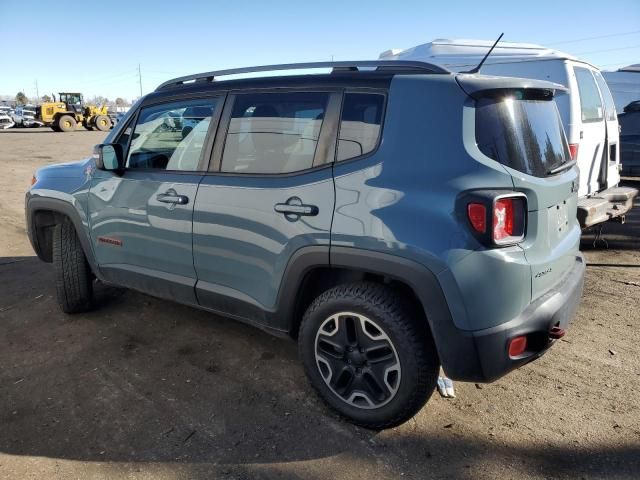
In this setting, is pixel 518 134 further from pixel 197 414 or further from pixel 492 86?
pixel 197 414

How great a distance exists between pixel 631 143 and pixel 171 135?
9224mm

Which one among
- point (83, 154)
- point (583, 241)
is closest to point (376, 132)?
point (583, 241)

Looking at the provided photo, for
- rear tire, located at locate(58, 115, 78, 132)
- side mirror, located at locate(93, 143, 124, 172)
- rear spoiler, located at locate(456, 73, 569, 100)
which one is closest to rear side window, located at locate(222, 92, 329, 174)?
rear spoiler, located at locate(456, 73, 569, 100)

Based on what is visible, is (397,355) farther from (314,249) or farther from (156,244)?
(156,244)

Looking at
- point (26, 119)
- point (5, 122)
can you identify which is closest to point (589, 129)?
point (5, 122)

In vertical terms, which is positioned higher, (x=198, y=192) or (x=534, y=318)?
(x=198, y=192)

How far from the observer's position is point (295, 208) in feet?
8.61

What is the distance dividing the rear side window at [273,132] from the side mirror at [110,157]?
0.97 meters

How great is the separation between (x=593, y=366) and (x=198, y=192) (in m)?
2.76

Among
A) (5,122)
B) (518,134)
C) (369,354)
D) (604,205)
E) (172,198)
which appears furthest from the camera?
(5,122)

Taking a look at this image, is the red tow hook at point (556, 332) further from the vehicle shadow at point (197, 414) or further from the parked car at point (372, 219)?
the vehicle shadow at point (197, 414)

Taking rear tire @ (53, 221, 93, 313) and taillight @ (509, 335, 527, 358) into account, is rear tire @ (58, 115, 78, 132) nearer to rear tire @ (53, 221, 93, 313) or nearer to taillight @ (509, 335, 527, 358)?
rear tire @ (53, 221, 93, 313)

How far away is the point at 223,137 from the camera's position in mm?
3064

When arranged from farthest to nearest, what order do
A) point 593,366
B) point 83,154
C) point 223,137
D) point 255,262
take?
point 83,154
point 593,366
point 223,137
point 255,262
